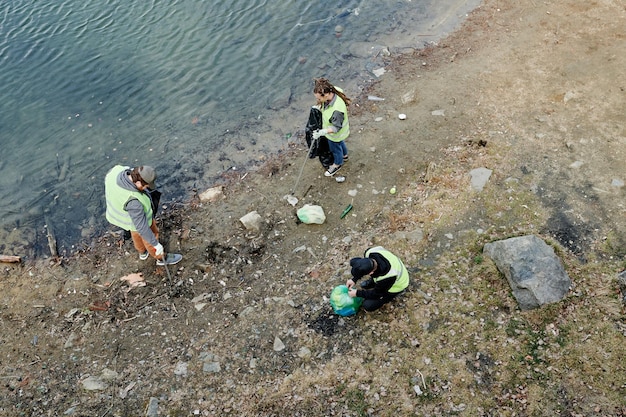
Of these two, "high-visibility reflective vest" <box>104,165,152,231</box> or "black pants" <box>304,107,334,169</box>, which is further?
"black pants" <box>304,107,334,169</box>

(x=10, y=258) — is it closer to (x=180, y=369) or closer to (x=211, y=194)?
(x=211, y=194)

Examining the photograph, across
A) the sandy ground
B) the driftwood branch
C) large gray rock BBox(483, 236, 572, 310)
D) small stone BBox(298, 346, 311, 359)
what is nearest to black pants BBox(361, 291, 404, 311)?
the sandy ground

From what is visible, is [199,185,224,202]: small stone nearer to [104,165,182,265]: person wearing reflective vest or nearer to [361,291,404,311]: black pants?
[104,165,182,265]: person wearing reflective vest

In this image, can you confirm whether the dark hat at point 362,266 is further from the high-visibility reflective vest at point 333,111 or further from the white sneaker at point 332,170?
the white sneaker at point 332,170

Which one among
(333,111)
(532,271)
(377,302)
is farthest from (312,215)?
(532,271)

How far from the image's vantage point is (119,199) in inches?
273

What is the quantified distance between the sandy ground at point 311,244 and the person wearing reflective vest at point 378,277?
0.44m

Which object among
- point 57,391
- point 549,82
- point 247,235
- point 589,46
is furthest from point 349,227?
point 589,46

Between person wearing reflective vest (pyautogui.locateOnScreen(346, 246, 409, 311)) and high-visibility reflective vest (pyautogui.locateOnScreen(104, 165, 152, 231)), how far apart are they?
3.51m

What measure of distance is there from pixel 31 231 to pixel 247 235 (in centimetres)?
510

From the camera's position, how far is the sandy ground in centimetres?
667

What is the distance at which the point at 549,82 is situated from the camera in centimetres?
1117

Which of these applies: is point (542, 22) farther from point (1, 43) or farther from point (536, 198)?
point (1, 43)

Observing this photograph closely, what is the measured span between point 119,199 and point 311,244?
3505mm
